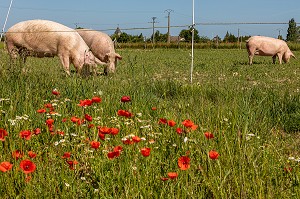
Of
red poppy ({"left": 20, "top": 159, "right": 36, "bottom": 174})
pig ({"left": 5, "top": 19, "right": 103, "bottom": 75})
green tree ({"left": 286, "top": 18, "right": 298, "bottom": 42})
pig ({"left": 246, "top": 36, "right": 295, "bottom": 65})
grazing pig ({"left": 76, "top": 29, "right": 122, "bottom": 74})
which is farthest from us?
pig ({"left": 246, "top": 36, "right": 295, "bottom": 65})

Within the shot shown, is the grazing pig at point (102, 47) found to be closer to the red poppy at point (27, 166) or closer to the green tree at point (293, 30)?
the green tree at point (293, 30)

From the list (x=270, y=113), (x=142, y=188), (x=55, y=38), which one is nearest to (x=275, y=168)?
(x=142, y=188)

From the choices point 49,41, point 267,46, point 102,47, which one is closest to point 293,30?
point 267,46

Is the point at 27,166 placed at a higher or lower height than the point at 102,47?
lower

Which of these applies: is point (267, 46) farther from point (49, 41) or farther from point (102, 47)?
point (49, 41)

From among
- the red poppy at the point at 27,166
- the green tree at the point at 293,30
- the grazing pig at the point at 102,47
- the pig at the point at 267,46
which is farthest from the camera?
the pig at the point at 267,46

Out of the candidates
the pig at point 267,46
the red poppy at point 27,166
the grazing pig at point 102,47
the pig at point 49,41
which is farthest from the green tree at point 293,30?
the red poppy at point 27,166

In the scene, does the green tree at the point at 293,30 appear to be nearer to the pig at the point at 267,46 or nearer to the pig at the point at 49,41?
the pig at the point at 267,46

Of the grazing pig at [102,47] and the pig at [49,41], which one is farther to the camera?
the grazing pig at [102,47]

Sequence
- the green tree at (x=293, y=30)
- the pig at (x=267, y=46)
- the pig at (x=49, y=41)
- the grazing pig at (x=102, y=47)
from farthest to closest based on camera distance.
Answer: the pig at (x=267, y=46), the grazing pig at (x=102, y=47), the pig at (x=49, y=41), the green tree at (x=293, y=30)

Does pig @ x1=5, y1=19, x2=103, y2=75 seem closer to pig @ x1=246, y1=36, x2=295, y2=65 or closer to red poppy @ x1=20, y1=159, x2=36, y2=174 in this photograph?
red poppy @ x1=20, y1=159, x2=36, y2=174

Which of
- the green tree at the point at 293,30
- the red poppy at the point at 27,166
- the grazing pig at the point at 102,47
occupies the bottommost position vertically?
the red poppy at the point at 27,166

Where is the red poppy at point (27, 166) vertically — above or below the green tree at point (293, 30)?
below

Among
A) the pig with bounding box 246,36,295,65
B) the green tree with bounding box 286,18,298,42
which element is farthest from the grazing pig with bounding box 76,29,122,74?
the pig with bounding box 246,36,295,65
